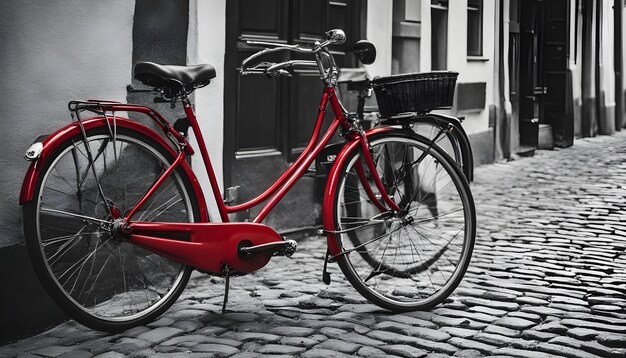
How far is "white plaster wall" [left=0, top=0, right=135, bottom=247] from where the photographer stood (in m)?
4.59

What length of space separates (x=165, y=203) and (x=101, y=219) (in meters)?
0.57

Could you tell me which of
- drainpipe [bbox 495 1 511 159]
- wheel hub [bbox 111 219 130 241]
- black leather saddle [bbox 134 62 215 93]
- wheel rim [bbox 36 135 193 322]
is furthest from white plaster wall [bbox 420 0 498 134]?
wheel hub [bbox 111 219 130 241]

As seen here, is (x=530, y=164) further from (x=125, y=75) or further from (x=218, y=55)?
(x=125, y=75)

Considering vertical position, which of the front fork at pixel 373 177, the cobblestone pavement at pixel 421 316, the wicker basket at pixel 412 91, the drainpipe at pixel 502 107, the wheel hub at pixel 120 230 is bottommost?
the cobblestone pavement at pixel 421 316

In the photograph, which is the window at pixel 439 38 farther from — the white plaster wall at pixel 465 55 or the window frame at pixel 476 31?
the window frame at pixel 476 31

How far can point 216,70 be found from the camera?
626 cm

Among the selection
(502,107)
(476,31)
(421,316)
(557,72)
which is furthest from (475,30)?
(421,316)

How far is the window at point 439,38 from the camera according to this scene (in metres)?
11.4

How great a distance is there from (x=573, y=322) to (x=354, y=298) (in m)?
1.14

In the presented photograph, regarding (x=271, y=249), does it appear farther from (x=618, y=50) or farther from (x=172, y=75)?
(x=618, y=50)

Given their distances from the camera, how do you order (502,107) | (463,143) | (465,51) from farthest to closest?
1. (502,107)
2. (465,51)
3. (463,143)

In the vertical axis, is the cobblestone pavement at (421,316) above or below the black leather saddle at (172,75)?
below

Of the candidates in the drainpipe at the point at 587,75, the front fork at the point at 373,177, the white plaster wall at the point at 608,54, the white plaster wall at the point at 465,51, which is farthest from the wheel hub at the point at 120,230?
the white plaster wall at the point at 608,54

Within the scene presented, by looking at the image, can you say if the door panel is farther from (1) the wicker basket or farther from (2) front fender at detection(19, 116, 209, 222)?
(2) front fender at detection(19, 116, 209, 222)
